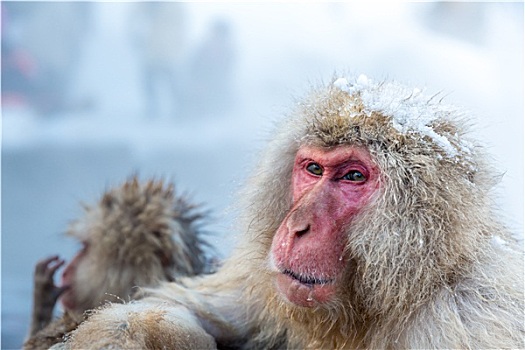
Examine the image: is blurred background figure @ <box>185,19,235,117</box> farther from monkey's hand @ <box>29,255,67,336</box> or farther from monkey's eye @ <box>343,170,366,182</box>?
monkey's eye @ <box>343,170,366,182</box>

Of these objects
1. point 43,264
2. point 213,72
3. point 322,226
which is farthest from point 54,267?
point 213,72

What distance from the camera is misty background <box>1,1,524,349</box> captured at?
4.72m

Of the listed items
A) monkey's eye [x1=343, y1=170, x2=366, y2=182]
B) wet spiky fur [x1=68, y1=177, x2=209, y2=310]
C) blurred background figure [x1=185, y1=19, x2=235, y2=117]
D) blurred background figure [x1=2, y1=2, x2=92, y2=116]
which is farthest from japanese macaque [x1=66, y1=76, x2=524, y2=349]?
blurred background figure [x1=2, y1=2, x2=92, y2=116]

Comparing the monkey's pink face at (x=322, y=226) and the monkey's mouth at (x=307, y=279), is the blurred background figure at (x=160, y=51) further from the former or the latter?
the monkey's mouth at (x=307, y=279)

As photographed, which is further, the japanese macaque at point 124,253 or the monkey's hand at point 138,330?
the japanese macaque at point 124,253

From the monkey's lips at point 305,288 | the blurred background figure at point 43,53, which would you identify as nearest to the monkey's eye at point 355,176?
the monkey's lips at point 305,288

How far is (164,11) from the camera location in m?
5.27

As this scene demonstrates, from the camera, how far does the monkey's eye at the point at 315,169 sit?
2455 mm

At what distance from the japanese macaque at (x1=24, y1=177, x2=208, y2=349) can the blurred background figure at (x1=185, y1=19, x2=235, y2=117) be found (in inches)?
53.2

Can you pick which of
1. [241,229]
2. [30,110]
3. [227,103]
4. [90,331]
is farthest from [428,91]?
[30,110]

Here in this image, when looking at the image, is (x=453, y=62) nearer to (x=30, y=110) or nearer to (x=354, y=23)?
(x=354, y=23)

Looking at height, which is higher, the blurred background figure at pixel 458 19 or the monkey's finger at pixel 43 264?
the blurred background figure at pixel 458 19

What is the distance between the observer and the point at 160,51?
207 inches

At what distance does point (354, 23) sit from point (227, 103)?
0.95m
